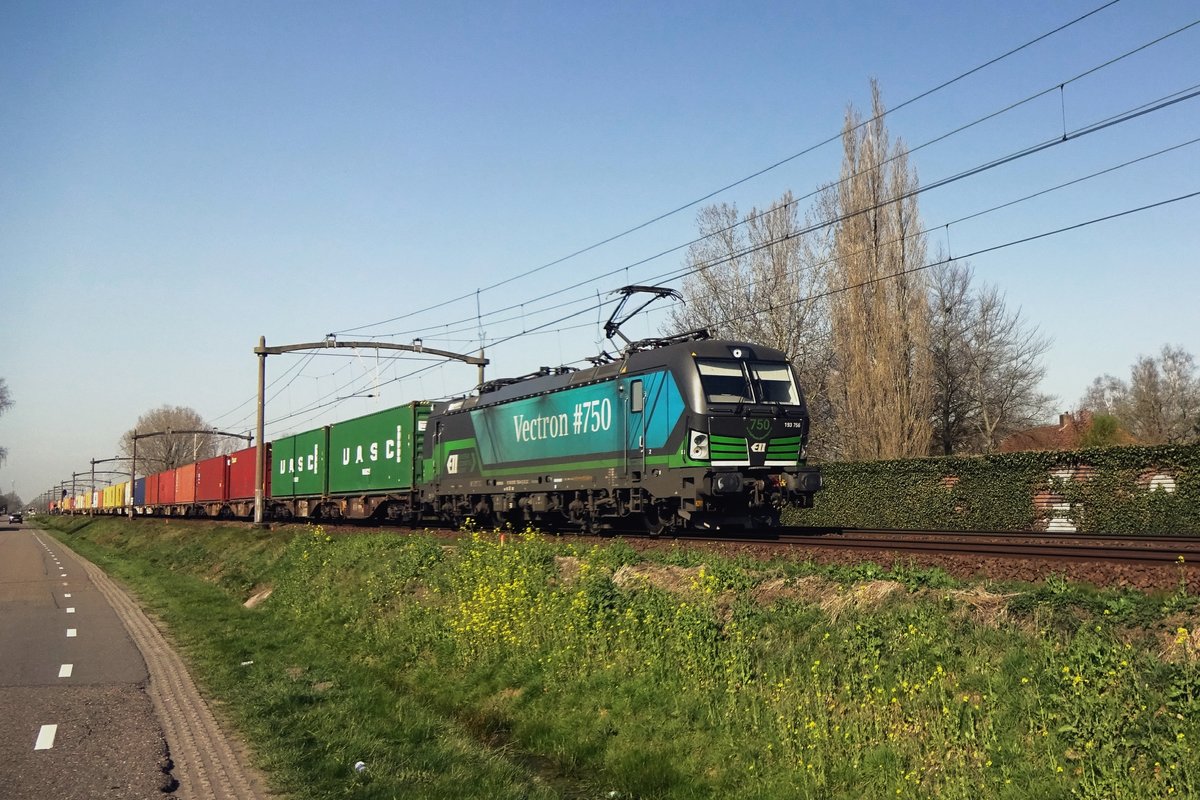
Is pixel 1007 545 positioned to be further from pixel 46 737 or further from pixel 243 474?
pixel 243 474

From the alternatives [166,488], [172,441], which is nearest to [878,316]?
[166,488]

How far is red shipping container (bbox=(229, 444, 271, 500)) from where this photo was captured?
4491cm

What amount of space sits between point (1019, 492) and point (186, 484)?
49.4 m

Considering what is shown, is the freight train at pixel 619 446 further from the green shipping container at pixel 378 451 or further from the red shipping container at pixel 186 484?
the red shipping container at pixel 186 484

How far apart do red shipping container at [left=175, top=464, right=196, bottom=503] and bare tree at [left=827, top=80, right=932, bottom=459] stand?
124 feet

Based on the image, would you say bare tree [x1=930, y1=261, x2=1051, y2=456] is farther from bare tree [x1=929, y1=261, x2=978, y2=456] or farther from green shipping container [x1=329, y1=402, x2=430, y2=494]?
green shipping container [x1=329, y1=402, x2=430, y2=494]

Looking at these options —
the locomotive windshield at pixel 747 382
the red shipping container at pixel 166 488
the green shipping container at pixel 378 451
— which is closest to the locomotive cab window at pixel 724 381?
the locomotive windshield at pixel 747 382

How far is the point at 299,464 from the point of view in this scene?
41031mm

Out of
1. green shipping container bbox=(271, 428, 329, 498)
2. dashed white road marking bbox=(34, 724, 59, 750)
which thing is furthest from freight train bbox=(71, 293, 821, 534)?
dashed white road marking bbox=(34, 724, 59, 750)

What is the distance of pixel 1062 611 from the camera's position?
7.80m

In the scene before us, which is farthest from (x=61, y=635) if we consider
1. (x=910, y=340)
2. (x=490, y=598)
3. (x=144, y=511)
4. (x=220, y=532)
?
(x=144, y=511)

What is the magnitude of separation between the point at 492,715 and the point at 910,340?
32215mm

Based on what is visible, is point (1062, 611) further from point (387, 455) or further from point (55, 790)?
point (387, 455)

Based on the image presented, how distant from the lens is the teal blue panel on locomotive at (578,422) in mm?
17984
